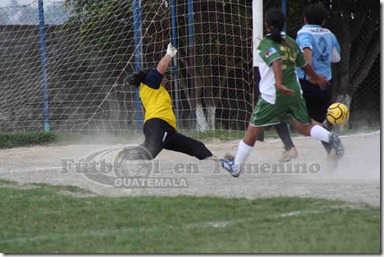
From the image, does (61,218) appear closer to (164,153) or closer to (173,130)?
(173,130)

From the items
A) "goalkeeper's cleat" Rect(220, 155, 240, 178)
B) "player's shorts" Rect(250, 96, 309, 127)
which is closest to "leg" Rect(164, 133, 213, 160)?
"goalkeeper's cleat" Rect(220, 155, 240, 178)

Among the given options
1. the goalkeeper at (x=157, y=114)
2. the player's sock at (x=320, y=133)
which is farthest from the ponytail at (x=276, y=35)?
the goalkeeper at (x=157, y=114)

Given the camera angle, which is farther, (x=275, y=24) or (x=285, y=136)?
(x=285, y=136)

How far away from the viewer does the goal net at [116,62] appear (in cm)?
1479

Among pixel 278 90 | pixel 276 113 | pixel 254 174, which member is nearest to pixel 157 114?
pixel 254 174

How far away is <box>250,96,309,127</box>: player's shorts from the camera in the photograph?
8586 millimetres

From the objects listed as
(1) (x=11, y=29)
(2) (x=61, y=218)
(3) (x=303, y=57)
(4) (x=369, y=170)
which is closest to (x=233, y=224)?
(2) (x=61, y=218)

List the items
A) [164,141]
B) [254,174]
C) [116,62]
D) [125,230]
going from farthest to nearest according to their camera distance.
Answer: [116,62], [164,141], [254,174], [125,230]

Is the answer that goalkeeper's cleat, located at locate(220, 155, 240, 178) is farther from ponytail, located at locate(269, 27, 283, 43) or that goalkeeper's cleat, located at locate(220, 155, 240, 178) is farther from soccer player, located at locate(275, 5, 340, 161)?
ponytail, located at locate(269, 27, 283, 43)

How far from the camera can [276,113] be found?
861 centimetres

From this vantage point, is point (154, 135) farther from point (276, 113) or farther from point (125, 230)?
point (125, 230)

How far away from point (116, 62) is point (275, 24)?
719cm

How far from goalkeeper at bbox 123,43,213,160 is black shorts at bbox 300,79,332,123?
134 cm

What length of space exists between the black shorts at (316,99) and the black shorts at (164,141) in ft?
4.11
